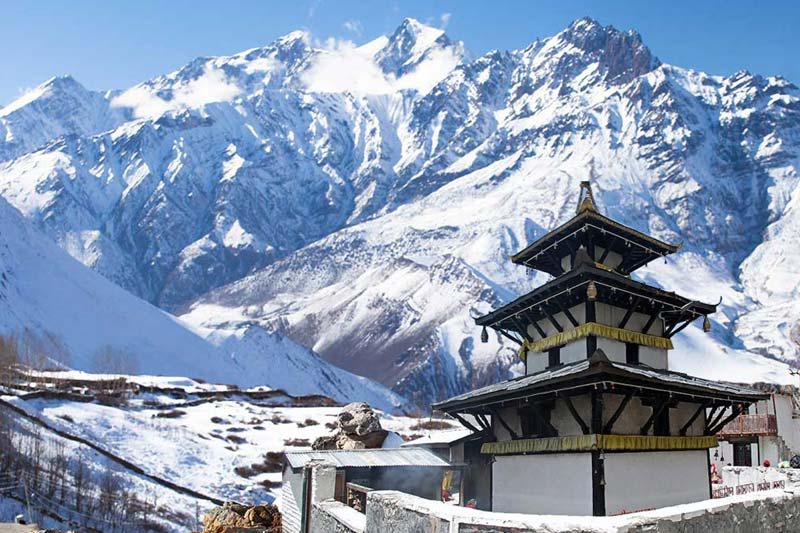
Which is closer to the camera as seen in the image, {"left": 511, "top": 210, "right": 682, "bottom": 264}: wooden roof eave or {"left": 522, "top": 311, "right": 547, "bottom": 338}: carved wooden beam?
{"left": 511, "top": 210, "right": 682, "bottom": 264}: wooden roof eave

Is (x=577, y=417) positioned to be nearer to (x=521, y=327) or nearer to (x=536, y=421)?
(x=536, y=421)

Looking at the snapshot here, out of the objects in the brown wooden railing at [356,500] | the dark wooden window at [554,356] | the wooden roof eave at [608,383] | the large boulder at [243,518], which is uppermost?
the dark wooden window at [554,356]

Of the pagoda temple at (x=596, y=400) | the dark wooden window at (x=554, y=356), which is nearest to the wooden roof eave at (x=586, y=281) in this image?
the pagoda temple at (x=596, y=400)

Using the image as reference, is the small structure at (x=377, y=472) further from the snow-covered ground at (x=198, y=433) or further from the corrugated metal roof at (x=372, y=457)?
the snow-covered ground at (x=198, y=433)

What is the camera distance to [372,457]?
2728cm

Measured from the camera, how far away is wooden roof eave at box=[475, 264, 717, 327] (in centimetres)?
2350

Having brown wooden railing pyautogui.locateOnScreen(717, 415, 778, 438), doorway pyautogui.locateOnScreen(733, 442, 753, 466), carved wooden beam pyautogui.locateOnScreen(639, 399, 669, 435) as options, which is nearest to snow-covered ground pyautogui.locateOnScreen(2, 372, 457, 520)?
brown wooden railing pyautogui.locateOnScreen(717, 415, 778, 438)

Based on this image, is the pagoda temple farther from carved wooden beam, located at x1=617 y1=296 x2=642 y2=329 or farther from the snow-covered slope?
the snow-covered slope

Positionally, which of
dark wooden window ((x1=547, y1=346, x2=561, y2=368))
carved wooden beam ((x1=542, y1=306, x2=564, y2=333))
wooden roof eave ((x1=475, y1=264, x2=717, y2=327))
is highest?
wooden roof eave ((x1=475, y1=264, x2=717, y2=327))

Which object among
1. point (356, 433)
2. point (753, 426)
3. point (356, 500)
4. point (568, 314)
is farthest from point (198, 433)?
point (568, 314)

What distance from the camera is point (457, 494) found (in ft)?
100

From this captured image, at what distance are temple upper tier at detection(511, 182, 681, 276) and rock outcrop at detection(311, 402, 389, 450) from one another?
50.9 ft

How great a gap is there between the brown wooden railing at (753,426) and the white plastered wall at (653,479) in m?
24.1

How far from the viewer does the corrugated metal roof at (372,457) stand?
2614 centimetres
